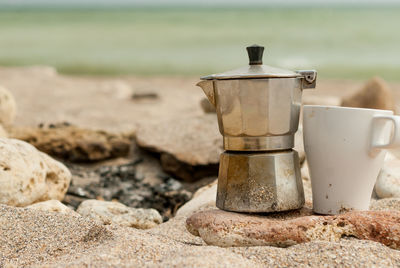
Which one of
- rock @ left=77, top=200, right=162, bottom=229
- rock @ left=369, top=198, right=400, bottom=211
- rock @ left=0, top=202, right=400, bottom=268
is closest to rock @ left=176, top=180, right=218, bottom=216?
rock @ left=77, top=200, right=162, bottom=229

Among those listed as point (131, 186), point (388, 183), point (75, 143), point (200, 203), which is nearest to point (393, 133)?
point (388, 183)

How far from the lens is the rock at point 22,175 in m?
2.56

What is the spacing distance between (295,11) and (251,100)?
23.8 metres

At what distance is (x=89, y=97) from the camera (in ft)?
25.2

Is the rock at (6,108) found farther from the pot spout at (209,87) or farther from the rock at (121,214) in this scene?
the pot spout at (209,87)

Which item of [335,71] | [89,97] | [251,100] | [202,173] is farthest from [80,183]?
[335,71]

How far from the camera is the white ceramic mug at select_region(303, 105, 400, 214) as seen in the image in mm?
2066

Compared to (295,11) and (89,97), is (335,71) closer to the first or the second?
(89,97)

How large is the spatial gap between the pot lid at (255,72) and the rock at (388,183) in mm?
1261

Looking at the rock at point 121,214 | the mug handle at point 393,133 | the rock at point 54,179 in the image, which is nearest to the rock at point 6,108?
the rock at point 54,179

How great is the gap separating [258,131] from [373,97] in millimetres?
4031

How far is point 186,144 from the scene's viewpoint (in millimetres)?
3922

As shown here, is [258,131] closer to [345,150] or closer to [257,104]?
[257,104]

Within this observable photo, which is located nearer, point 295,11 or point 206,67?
point 206,67
